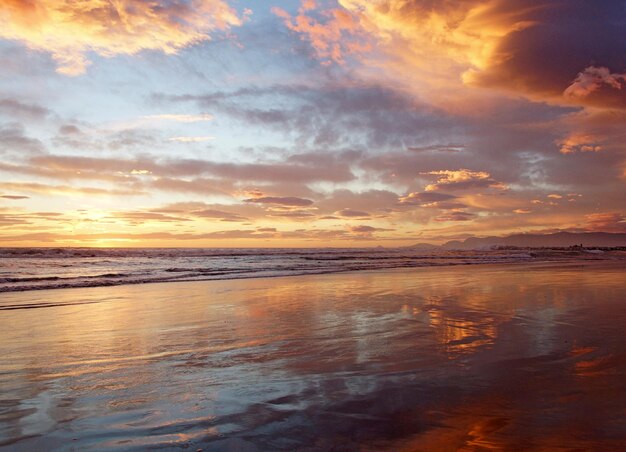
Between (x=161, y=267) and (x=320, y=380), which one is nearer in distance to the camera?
(x=320, y=380)

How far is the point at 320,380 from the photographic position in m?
4.79

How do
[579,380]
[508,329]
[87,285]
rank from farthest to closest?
[87,285] < [508,329] < [579,380]

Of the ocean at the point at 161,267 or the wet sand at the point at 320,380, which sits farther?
the ocean at the point at 161,267

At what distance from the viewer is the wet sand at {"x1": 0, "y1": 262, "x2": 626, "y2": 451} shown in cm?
343

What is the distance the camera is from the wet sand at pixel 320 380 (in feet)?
11.2

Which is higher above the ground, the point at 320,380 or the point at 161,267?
the point at 161,267

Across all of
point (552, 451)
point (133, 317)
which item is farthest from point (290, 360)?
point (133, 317)

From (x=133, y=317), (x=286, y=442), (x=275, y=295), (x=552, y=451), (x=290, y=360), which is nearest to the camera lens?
(x=552, y=451)

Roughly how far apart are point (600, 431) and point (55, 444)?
4.40 metres

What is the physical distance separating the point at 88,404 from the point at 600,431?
4.65 m

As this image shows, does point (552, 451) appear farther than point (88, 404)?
No

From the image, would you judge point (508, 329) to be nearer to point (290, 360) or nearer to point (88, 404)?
point (290, 360)

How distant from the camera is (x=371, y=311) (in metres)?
9.83

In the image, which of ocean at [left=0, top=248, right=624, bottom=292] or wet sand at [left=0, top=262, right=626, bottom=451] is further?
ocean at [left=0, top=248, right=624, bottom=292]
